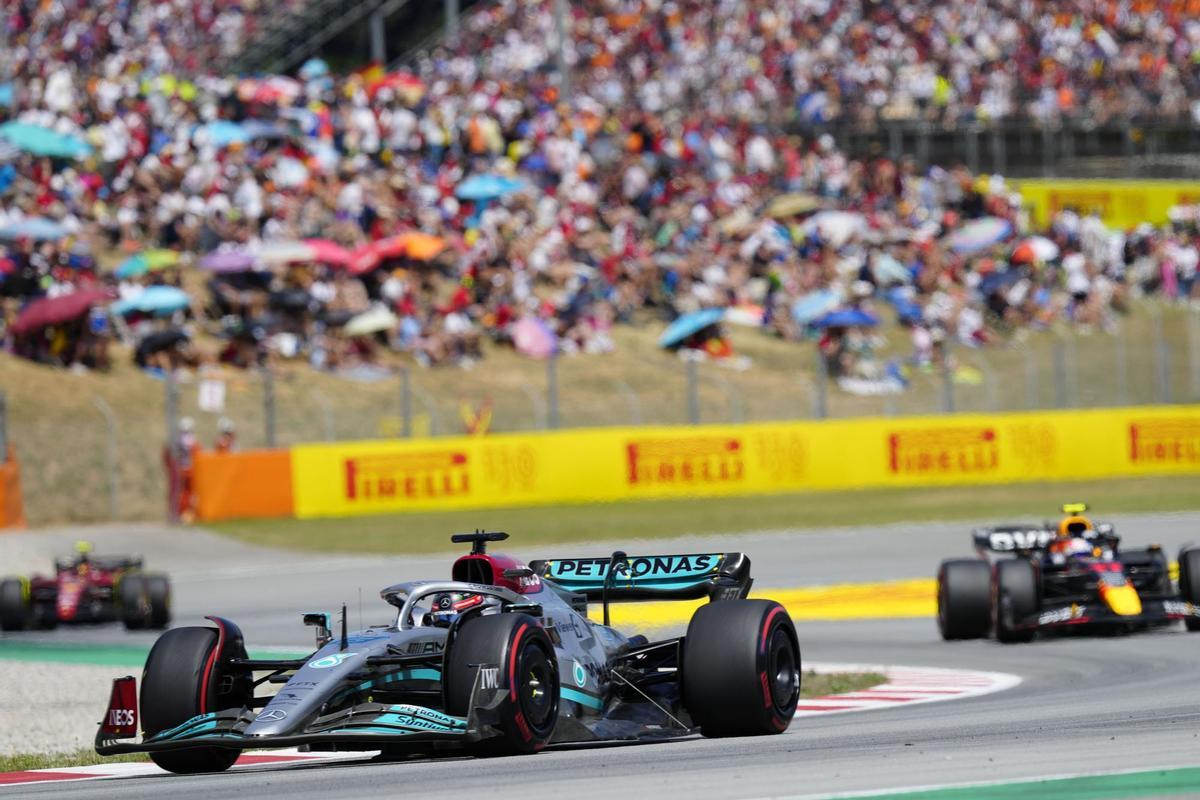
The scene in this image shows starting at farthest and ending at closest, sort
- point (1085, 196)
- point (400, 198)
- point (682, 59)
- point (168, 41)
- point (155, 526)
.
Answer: point (1085, 196), point (682, 59), point (168, 41), point (400, 198), point (155, 526)

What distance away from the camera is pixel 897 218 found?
38.8 metres

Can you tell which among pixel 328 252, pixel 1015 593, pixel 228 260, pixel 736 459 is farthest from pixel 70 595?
pixel 736 459

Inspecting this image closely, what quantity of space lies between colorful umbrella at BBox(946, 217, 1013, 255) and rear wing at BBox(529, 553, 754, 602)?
95.3 ft

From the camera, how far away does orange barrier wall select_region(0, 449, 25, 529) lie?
27.8m

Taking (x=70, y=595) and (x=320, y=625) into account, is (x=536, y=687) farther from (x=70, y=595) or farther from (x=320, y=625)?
(x=70, y=595)

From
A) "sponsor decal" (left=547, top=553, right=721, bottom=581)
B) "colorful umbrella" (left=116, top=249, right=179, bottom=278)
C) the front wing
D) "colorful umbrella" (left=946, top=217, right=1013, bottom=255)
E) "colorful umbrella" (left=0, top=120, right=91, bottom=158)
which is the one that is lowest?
the front wing

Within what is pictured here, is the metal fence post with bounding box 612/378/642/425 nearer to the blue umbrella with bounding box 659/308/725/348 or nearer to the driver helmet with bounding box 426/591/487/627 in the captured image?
the blue umbrella with bounding box 659/308/725/348

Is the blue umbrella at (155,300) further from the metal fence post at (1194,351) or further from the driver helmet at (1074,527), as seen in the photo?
the metal fence post at (1194,351)

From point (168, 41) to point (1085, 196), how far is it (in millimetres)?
21192

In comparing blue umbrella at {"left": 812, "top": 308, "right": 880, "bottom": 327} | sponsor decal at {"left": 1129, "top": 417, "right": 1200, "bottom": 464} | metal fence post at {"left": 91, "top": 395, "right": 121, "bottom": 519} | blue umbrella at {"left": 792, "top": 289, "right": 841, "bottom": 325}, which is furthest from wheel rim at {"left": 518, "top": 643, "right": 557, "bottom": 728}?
sponsor decal at {"left": 1129, "top": 417, "right": 1200, "bottom": 464}

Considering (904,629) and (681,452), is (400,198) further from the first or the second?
(904,629)

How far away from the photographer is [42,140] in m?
29.4

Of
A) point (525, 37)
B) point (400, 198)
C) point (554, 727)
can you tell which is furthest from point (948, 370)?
point (554, 727)

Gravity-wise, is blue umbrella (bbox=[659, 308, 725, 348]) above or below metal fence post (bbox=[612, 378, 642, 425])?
above
